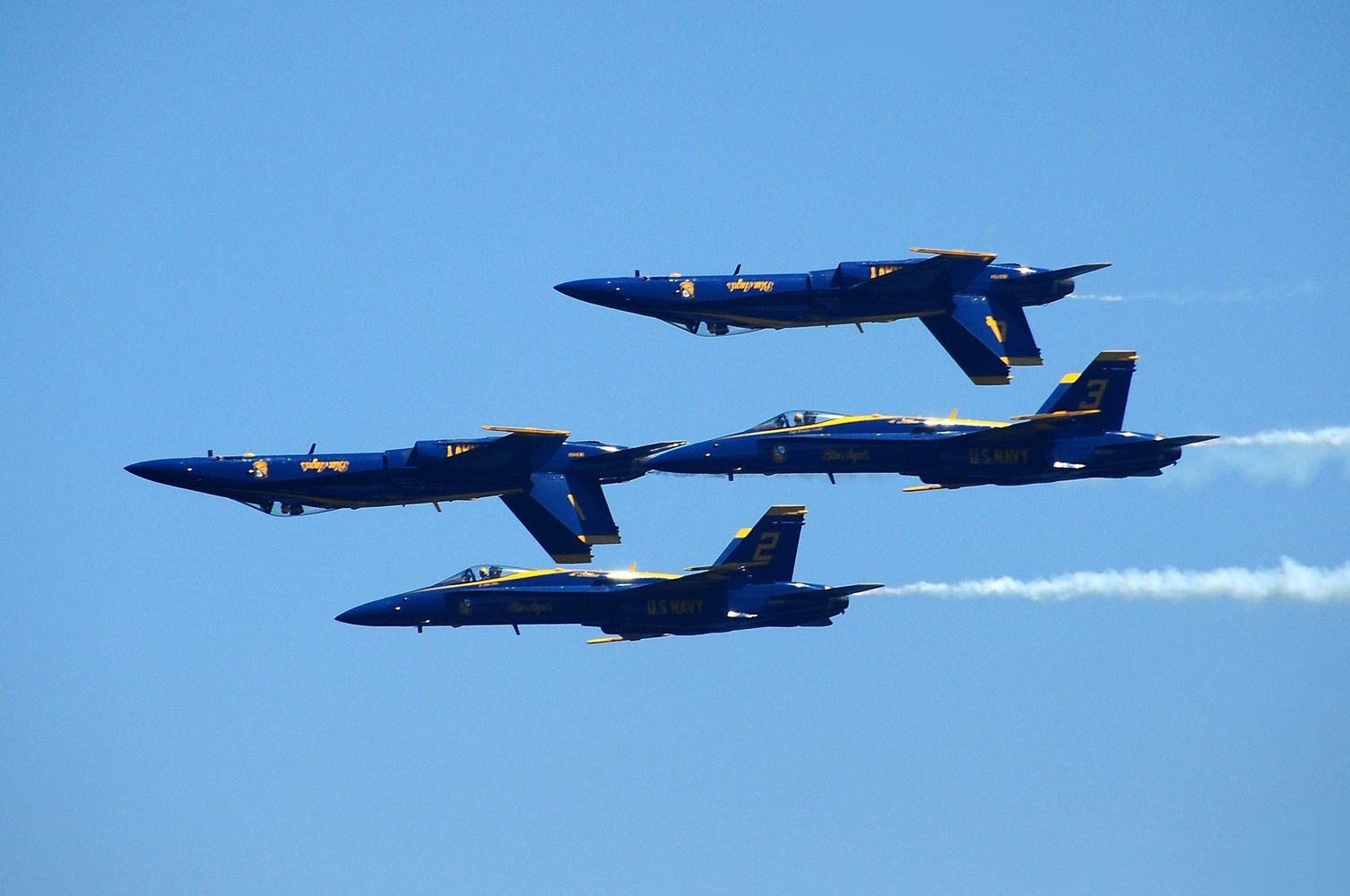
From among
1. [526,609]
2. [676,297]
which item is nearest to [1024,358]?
[676,297]

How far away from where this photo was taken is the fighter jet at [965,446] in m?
111

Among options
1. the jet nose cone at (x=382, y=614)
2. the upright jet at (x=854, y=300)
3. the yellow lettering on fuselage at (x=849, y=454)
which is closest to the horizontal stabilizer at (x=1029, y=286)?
the upright jet at (x=854, y=300)

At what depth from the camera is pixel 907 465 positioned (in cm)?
11144

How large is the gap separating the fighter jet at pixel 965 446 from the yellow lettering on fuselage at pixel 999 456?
0.10 feet

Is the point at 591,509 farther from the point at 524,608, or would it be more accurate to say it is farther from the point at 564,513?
the point at 524,608

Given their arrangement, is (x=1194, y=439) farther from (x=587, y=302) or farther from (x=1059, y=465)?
(x=587, y=302)

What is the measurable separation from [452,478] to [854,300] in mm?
A: 15612

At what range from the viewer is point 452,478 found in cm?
10956

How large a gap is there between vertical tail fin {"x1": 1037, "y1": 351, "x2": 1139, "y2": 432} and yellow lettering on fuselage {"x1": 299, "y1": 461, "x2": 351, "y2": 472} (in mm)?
24749

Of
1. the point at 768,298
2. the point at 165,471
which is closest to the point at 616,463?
the point at 768,298

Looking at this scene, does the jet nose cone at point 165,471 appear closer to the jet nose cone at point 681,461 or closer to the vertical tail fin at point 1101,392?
the jet nose cone at point 681,461

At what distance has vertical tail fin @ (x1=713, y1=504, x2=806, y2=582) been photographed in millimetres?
113438

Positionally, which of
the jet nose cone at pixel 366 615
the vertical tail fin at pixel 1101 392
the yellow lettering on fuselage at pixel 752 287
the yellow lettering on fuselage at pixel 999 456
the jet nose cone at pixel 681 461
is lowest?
the jet nose cone at pixel 366 615

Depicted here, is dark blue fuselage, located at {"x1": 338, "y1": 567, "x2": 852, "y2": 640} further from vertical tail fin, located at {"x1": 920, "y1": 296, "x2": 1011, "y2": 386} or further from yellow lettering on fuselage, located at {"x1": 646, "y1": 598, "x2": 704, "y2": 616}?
vertical tail fin, located at {"x1": 920, "y1": 296, "x2": 1011, "y2": 386}
